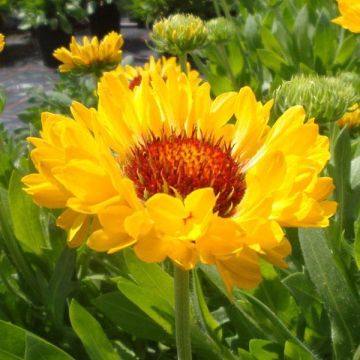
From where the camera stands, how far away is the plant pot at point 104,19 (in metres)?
5.61

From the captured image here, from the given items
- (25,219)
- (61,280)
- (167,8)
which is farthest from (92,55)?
(167,8)

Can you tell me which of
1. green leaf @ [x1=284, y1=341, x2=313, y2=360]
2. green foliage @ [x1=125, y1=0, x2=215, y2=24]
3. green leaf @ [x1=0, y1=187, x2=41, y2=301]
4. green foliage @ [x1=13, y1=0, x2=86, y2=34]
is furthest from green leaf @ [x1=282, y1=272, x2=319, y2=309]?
green foliage @ [x1=13, y1=0, x2=86, y2=34]

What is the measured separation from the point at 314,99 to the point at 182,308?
0.40 meters

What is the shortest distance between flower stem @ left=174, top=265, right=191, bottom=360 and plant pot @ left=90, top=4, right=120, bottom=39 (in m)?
5.26

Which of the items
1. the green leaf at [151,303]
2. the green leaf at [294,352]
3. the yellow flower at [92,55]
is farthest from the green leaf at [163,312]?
the yellow flower at [92,55]

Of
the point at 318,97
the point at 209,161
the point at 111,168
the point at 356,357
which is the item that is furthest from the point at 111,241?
the point at 318,97

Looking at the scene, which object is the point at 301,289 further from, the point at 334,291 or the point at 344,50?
the point at 344,50

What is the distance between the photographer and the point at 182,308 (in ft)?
1.87

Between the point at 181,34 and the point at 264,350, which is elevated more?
the point at 181,34

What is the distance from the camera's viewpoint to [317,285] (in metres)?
0.78

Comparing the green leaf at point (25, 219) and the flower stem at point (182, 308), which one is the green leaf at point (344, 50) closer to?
the green leaf at point (25, 219)

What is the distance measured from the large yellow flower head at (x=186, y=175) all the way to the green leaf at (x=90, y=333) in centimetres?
14

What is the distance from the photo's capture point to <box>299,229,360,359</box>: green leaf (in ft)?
2.53

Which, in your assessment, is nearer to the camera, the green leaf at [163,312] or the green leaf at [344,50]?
the green leaf at [163,312]
